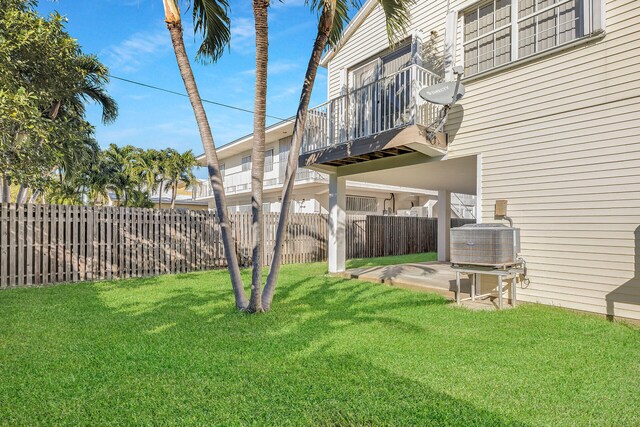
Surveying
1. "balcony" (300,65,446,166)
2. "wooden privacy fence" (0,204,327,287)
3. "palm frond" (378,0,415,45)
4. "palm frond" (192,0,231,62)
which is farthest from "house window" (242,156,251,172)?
"palm frond" (378,0,415,45)

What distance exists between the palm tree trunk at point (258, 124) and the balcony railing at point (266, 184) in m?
11.1

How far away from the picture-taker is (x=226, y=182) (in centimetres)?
2448

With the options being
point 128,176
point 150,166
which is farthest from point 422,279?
point 150,166

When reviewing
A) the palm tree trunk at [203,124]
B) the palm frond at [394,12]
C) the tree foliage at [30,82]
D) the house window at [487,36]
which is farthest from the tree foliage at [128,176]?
the house window at [487,36]

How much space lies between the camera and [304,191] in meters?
19.0

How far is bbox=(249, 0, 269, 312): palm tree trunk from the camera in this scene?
16.7 ft

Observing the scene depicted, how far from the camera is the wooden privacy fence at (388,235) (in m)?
14.3

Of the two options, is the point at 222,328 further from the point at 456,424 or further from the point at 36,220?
the point at 36,220

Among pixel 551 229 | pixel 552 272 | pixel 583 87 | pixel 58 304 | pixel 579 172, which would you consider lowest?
pixel 58 304

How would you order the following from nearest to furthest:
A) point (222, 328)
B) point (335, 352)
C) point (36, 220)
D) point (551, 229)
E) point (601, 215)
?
point (335, 352), point (222, 328), point (601, 215), point (551, 229), point (36, 220)

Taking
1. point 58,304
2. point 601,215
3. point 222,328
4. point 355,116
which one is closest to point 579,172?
point 601,215

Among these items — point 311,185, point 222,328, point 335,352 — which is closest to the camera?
point 335,352

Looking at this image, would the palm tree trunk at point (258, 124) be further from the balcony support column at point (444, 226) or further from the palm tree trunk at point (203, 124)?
the balcony support column at point (444, 226)

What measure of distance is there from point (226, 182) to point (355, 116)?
1765 centimetres
